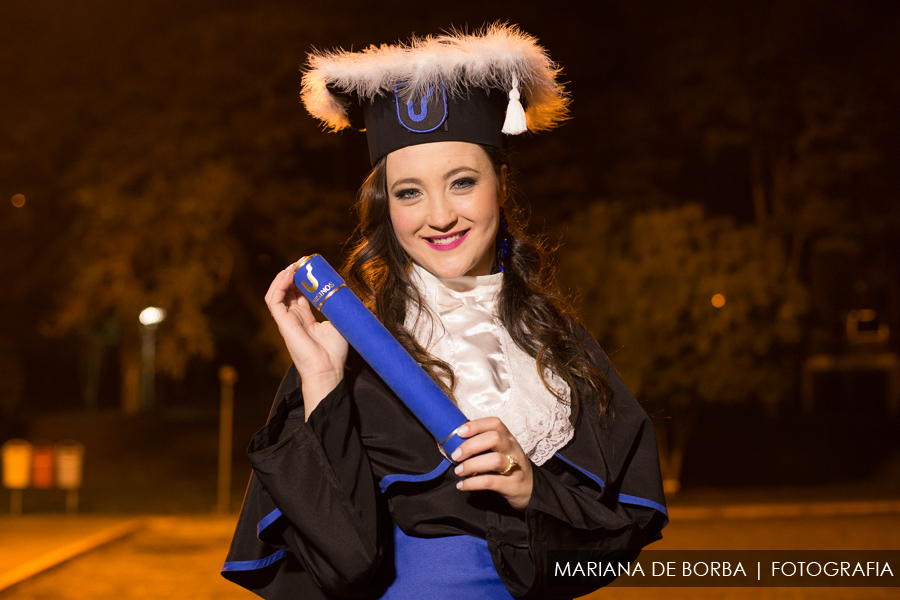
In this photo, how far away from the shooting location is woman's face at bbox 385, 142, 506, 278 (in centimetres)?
192

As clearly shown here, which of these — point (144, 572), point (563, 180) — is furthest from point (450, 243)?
point (563, 180)

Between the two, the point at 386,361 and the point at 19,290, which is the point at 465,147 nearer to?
the point at 386,361

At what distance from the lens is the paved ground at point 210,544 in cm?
848

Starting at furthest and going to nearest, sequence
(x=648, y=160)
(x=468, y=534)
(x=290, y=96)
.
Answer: (x=648, y=160) < (x=290, y=96) < (x=468, y=534)

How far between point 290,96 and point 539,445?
1235 centimetres

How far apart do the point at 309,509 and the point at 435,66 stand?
37.8 inches

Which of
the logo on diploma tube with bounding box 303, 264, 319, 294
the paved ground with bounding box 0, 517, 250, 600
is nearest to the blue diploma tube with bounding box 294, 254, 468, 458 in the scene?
the logo on diploma tube with bounding box 303, 264, 319, 294

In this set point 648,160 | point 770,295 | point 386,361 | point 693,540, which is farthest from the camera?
point 648,160

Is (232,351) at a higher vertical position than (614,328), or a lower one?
lower

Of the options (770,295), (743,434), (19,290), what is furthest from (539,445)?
(743,434)

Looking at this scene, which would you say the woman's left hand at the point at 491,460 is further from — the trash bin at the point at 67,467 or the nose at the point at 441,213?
the trash bin at the point at 67,467

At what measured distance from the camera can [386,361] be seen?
1.63 m

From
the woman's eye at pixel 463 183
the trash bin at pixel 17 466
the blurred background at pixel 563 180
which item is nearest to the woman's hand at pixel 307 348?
the woman's eye at pixel 463 183

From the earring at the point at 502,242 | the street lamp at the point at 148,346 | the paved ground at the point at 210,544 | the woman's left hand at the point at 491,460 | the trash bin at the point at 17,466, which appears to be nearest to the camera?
the woman's left hand at the point at 491,460
